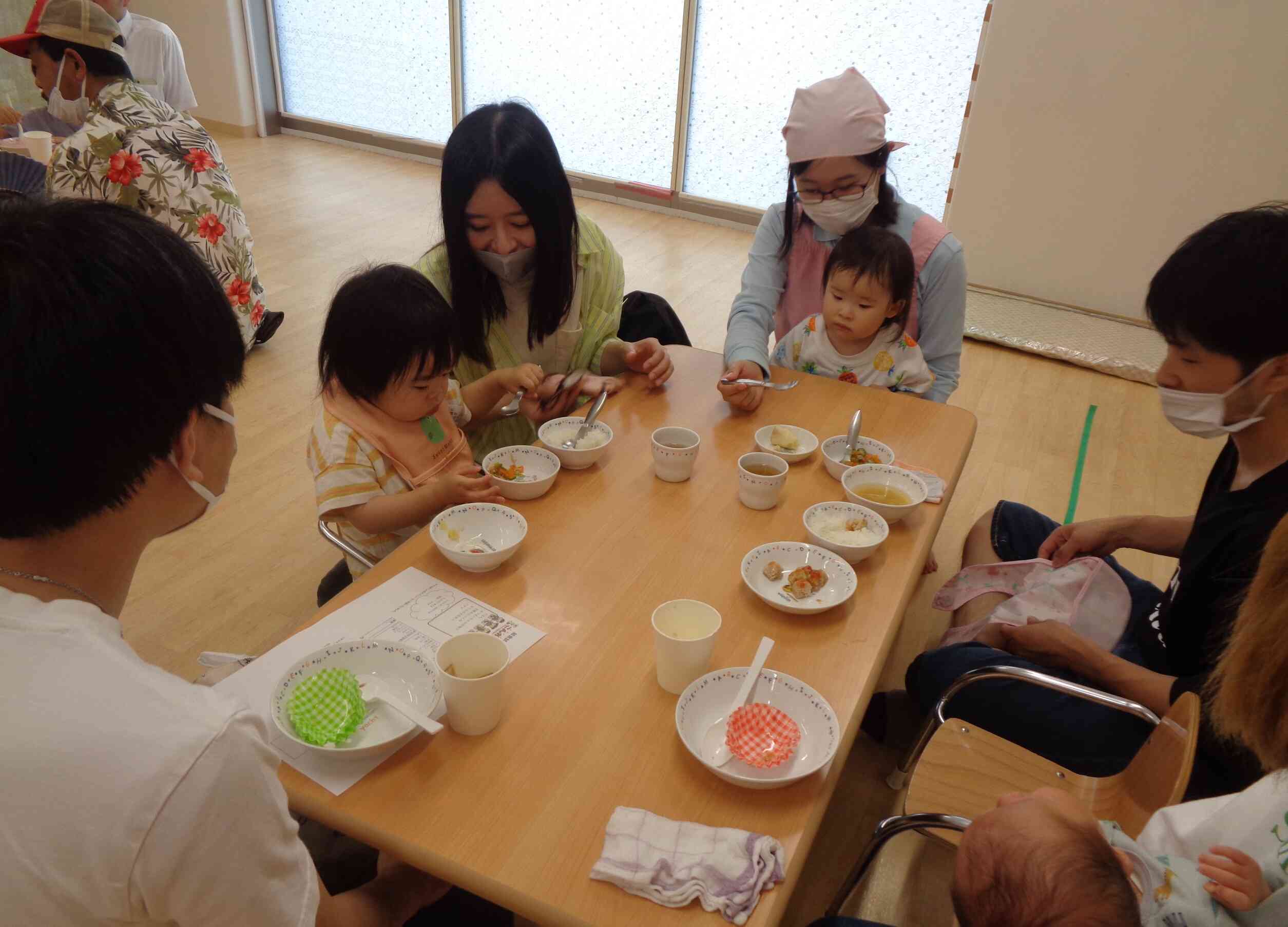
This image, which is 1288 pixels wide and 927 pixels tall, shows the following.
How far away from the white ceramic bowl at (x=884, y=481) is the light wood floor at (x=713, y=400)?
0.74 meters

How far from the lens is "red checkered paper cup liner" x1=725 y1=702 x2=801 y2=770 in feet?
3.32

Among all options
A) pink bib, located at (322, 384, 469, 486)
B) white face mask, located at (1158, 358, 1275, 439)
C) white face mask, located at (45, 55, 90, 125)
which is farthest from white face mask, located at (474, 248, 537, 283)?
white face mask, located at (45, 55, 90, 125)

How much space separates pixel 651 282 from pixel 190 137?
2.31 m

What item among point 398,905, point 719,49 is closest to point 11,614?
point 398,905

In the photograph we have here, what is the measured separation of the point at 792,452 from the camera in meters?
1.74

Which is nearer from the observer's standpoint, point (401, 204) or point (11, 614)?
point (11, 614)

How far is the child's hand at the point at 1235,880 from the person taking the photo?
0.96m

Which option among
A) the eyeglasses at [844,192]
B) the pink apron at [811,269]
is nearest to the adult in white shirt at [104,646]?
the eyeglasses at [844,192]

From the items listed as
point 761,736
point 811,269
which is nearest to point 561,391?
point 811,269

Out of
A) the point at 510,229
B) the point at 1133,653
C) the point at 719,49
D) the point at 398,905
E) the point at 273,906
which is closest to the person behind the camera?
the point at 273,906

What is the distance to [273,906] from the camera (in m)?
0.77

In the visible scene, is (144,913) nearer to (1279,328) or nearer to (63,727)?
(63,727)

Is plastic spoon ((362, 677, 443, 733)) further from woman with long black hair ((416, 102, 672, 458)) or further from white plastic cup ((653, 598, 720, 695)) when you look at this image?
woman with long black hair ((416, 102, 672, 458))

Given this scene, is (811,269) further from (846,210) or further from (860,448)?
(860,448)
